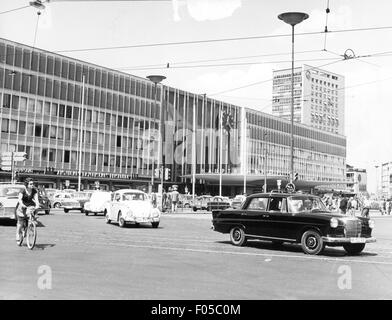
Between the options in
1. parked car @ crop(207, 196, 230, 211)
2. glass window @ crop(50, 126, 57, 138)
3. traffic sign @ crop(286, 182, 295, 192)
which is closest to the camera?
traffic sign @ crop(286, 182, 295, 192)

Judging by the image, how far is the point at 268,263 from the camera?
11781 mm

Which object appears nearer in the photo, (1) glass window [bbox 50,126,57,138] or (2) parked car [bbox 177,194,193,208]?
(2) parked car [bbox 177,194,193,208]

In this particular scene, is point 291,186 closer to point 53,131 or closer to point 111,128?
point 53,131

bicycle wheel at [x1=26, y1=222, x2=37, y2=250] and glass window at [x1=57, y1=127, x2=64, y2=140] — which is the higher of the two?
glass window at [x1=57, y1=127, x2=64, y2=140]

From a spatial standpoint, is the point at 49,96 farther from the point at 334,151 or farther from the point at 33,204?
the point at 334,151

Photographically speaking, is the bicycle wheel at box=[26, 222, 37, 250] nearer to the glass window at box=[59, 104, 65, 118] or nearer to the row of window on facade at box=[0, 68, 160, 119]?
the row of window on facade at box=[0, 68, 160, 119]

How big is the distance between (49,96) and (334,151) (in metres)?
86.2

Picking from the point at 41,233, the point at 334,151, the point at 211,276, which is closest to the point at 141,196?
the point at 41,233

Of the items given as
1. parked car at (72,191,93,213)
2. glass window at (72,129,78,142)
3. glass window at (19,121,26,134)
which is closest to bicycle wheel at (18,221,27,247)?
parked car at (72,191,93,213)

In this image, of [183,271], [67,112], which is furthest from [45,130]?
[183,271]

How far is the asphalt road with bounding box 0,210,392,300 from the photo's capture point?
797 cm

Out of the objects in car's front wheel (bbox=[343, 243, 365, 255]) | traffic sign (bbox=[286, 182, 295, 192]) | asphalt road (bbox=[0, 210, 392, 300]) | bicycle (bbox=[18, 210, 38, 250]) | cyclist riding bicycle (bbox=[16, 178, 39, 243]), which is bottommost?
asphalt road (bbox=[0, 210, 392, 300])

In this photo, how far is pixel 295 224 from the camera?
1423cm

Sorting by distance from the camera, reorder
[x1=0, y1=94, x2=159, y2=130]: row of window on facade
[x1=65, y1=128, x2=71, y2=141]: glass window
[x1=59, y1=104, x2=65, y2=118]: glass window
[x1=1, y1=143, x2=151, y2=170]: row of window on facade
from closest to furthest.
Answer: [x1=0, y1=94, x2=159, y2=130]: row of window on facade → [x1=1, y1=143, x2=151, y2=170]: row of window on facade → [x1=59, y1=104, x2=65, y2=118]: glass window → [x1=65, y1=128, x2=71, y2=141]: glass window
